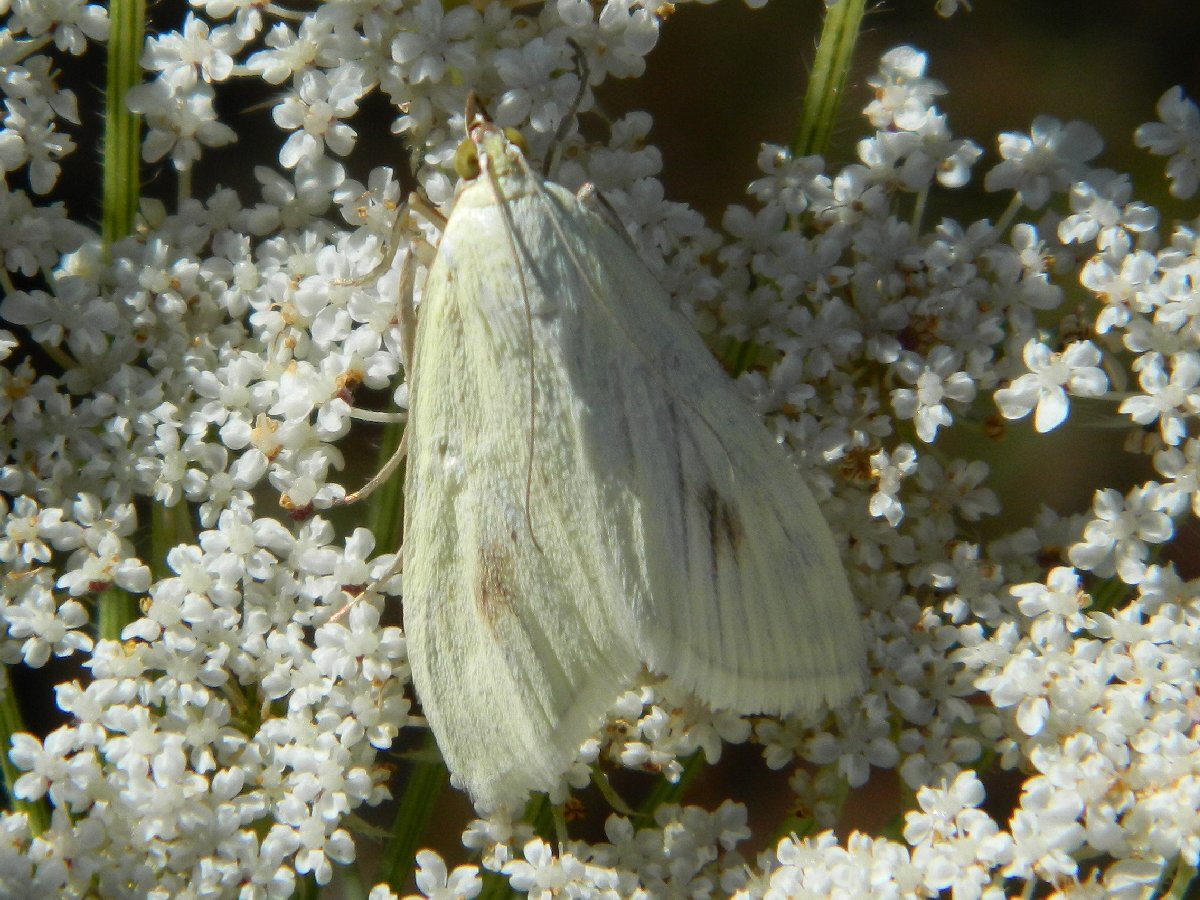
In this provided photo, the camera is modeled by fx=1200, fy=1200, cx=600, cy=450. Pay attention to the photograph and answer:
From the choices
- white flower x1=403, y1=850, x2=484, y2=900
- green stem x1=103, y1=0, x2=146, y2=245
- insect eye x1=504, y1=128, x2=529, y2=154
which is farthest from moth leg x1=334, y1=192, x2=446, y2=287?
white flower x1=403, y1=850, x2=484, y2=900

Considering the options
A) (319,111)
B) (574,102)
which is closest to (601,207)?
(574,102)

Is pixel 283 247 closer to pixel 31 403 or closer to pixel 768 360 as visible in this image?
pixel 31 403

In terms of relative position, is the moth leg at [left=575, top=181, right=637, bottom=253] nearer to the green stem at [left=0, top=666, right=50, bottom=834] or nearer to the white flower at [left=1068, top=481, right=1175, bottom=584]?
the white flower at [left=1068, top=481, right=1175, bottom=584]

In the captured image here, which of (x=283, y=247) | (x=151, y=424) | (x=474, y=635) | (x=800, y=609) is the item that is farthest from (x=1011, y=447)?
(x=151, y=424)

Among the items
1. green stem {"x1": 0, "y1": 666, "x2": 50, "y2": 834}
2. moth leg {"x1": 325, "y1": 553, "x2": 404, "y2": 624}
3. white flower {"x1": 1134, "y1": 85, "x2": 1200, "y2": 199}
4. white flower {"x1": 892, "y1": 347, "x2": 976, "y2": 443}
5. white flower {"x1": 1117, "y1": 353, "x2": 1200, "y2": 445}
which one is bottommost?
green stem {"x1": 0, "y1": 666, "x2": 50, "y2": 834}

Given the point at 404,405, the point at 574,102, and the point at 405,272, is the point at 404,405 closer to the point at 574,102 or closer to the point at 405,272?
the point at 405,272

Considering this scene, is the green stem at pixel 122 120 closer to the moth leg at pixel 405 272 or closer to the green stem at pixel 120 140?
the green stem at pixel 120 140

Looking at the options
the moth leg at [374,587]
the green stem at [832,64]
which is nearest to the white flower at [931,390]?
the green stem at [832,64]
